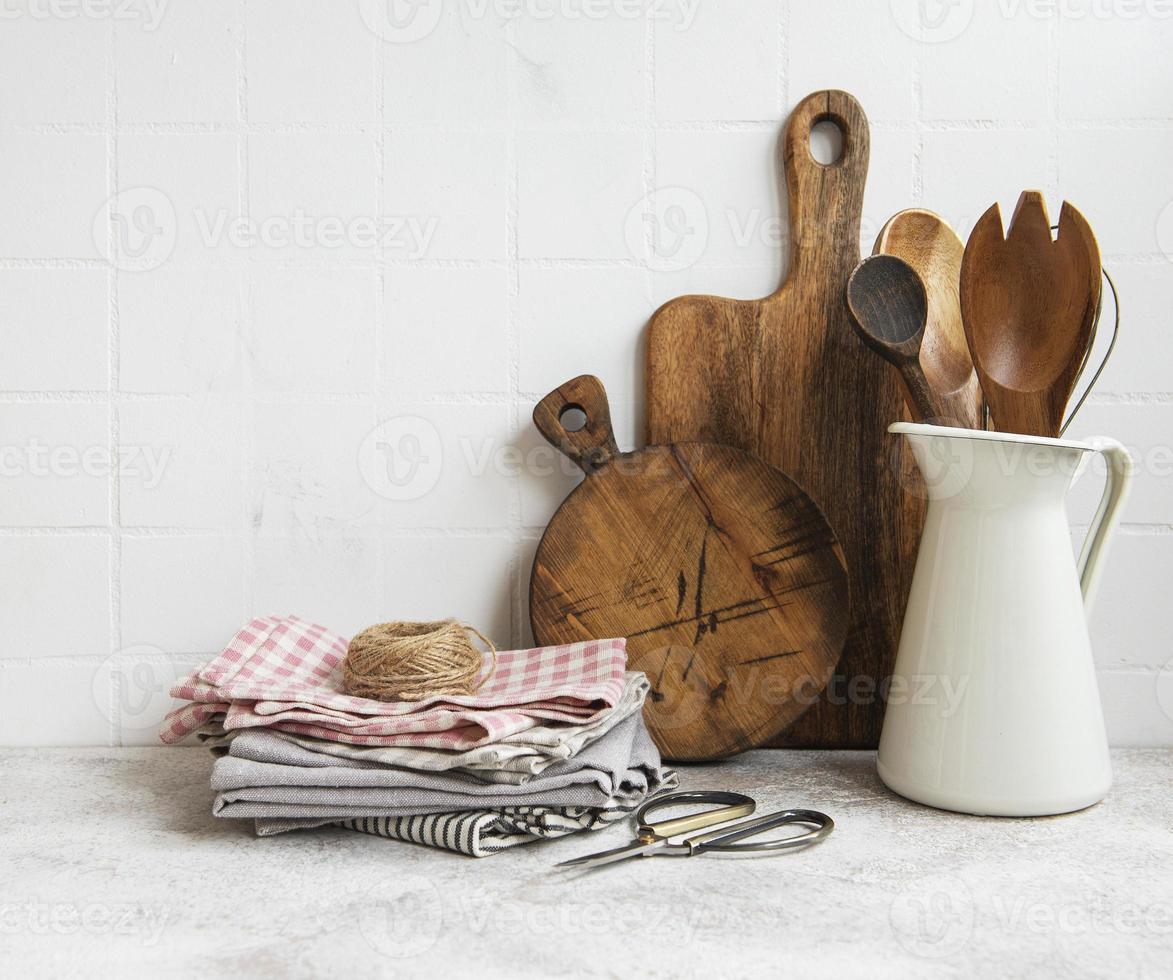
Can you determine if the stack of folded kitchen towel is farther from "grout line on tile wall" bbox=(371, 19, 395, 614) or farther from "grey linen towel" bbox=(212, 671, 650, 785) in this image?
"grout line on tile wall" bbox=(371, 19, 395, 614)

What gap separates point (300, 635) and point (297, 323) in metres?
0.29

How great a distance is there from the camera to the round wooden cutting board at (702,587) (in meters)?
0.88

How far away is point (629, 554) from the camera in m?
0.89

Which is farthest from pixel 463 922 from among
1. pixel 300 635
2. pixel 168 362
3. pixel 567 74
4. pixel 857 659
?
pixel 567 74

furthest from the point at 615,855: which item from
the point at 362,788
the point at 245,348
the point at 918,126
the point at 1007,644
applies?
the point at 918,126

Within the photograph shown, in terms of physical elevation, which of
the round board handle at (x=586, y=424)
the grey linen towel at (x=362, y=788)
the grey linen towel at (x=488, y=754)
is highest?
the round board handle at (x=586, y=424)

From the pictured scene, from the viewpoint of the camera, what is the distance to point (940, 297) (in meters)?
0.89

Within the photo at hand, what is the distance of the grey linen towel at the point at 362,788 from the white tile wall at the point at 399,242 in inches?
10.1

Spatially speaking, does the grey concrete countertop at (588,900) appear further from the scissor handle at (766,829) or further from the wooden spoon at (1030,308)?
the wooden spoon at (1030,308)

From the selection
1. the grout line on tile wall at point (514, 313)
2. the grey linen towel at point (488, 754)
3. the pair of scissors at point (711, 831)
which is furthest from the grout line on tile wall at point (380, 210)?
the pair of scissors at point (711, 831)

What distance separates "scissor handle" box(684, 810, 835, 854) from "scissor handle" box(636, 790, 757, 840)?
0.04ft

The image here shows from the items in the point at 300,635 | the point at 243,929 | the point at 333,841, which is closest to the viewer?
the point at 243,929

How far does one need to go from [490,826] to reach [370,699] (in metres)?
0.15

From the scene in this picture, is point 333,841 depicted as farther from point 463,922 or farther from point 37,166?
point 37,166
